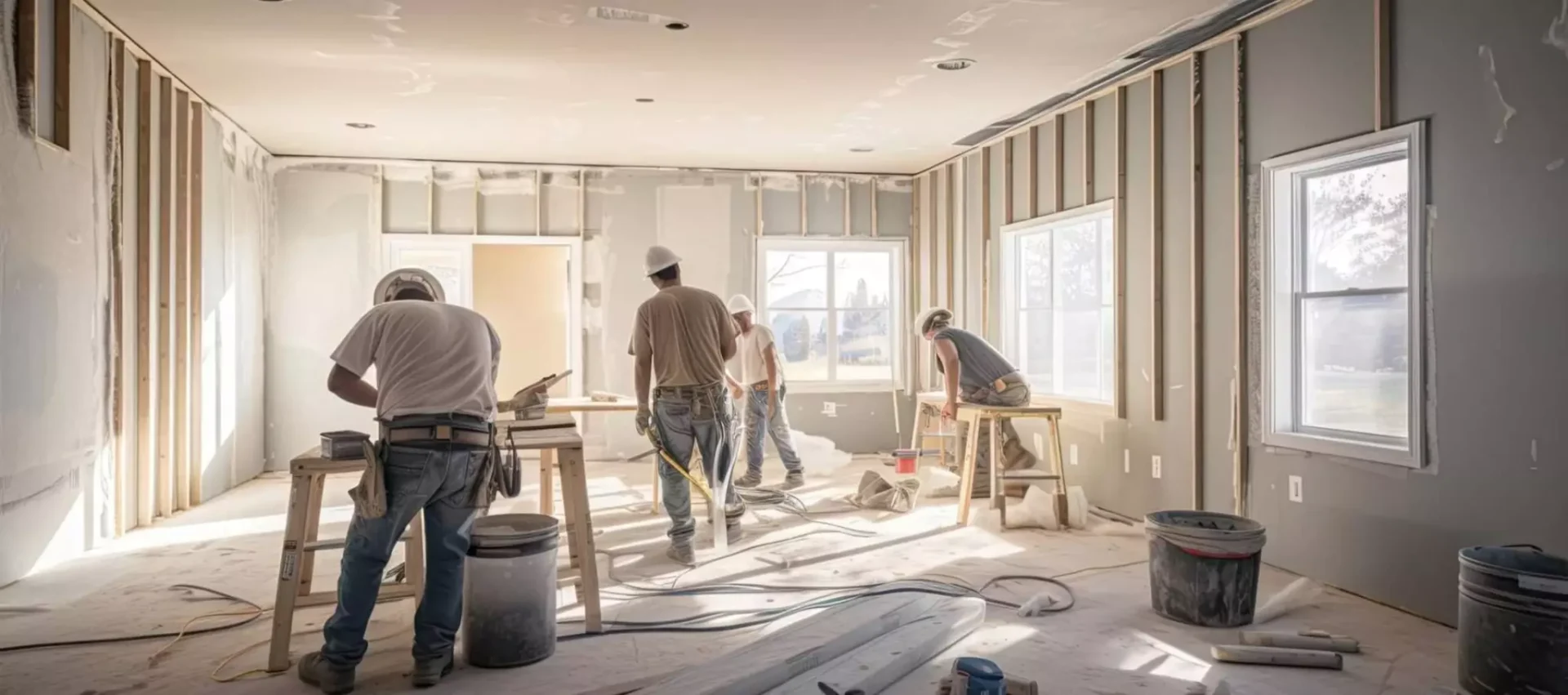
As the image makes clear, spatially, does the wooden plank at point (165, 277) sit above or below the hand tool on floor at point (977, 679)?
above

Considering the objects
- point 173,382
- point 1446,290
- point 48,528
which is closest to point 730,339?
point 1446,290

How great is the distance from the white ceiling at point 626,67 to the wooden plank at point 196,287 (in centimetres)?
28

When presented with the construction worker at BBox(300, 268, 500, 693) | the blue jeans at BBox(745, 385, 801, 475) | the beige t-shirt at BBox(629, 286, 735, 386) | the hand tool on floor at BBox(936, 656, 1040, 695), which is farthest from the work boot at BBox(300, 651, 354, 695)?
the blue jeans at BBox(745, 385, 801, 475)

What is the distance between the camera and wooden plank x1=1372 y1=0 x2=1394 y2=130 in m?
3.74

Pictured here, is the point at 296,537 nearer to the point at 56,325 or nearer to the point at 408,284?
the point at 408,284

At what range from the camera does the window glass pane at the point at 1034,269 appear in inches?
261

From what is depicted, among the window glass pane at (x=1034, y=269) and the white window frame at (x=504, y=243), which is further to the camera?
the white window frame at (x=504, y=243)

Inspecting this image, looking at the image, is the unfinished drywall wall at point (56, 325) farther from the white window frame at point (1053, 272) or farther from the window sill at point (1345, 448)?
the window sill at point (1345, 448)

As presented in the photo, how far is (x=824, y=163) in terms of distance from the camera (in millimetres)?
8352

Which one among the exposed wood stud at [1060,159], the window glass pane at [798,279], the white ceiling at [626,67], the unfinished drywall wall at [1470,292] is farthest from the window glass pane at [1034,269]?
the unfinished drywall wall at [1470,292]

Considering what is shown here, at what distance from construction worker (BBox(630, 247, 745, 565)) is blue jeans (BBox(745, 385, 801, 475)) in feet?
7.64

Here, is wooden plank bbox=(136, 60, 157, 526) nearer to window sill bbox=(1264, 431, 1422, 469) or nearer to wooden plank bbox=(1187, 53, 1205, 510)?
wooden plank bbox=(1187, 53, 1205, 510)

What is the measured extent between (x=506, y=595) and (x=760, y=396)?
4009mm

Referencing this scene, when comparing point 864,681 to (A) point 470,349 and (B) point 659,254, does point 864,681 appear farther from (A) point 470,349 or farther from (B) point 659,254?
(B) point 659,254
